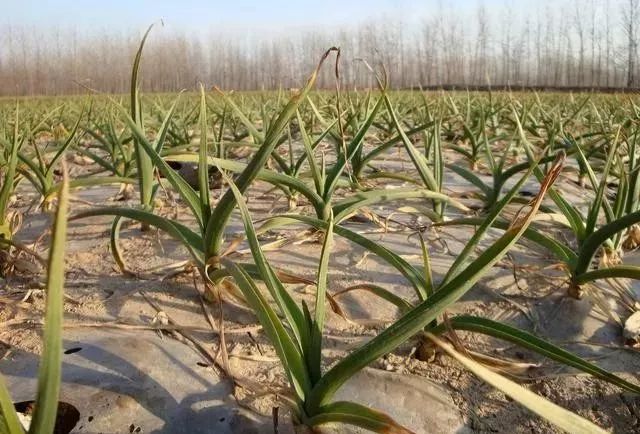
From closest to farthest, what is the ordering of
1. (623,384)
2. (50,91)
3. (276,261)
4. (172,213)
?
(623,384) < (276,261) < (172,213) < (50,91)

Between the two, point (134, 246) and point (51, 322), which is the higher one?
point (51, 322)

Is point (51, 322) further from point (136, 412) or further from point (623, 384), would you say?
point (623, 384)

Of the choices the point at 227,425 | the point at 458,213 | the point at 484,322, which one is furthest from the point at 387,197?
the point at 227,425

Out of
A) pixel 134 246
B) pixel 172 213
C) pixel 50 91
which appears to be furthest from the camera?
pixel 50 91

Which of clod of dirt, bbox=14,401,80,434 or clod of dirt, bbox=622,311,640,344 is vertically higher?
clod of dirt, bbox=14,401,80,434

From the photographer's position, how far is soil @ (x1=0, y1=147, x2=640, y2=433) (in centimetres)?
67

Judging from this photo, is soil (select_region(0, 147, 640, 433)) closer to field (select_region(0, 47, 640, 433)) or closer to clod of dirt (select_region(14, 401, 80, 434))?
field (select_region(0, 47, 640, 433))

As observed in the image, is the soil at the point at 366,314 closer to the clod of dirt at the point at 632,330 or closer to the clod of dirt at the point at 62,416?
the clod of dirt at the point at 632,330

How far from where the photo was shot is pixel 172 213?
143 centimetres

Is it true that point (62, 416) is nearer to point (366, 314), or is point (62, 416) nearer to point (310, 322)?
point (310, 322)

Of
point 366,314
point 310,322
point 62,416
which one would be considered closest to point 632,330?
point 366,314

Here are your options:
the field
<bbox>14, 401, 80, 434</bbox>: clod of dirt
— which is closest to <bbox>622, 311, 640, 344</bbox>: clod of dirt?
the field

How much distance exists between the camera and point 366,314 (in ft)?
2.85

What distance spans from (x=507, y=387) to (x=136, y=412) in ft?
1.33
